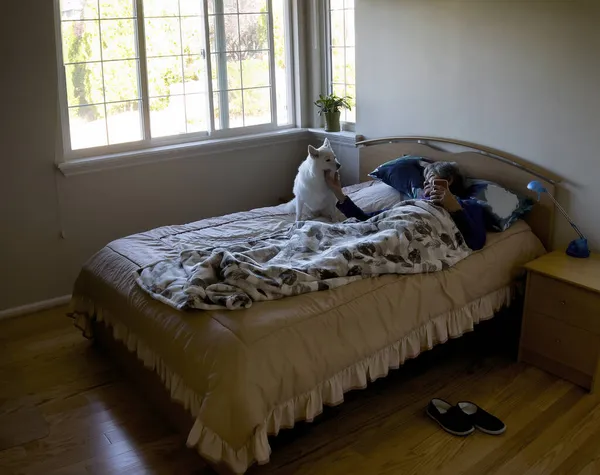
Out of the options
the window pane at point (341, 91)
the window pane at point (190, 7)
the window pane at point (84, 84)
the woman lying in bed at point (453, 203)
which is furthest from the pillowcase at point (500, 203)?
the window pane at point (84, 84)

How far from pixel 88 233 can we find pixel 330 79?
6.46 ft

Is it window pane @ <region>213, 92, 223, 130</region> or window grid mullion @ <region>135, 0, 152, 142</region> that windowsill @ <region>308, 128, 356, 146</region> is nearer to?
window pane @ <region>213, 92, 223, 130</region>

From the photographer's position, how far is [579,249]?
3.13 metres

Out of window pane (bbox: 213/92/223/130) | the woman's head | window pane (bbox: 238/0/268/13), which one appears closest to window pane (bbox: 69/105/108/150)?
window pane (bbox: 213/92/223/130)

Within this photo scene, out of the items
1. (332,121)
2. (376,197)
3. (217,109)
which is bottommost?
(376,197)

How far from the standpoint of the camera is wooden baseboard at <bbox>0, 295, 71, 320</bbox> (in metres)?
3.72

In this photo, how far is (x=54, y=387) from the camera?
3.02 meters

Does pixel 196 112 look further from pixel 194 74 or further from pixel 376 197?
pixel 376 197

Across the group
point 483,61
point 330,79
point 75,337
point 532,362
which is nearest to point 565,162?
point 483,61

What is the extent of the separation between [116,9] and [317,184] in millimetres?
1649

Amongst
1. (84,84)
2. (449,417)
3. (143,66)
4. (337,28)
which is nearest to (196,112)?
(143,66)

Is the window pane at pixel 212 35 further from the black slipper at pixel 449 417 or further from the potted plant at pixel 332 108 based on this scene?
the black slipper at pixel 449 417

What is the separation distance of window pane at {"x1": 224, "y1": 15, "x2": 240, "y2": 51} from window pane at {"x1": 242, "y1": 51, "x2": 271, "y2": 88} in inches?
4.7

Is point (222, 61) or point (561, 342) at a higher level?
point (222, 61)
